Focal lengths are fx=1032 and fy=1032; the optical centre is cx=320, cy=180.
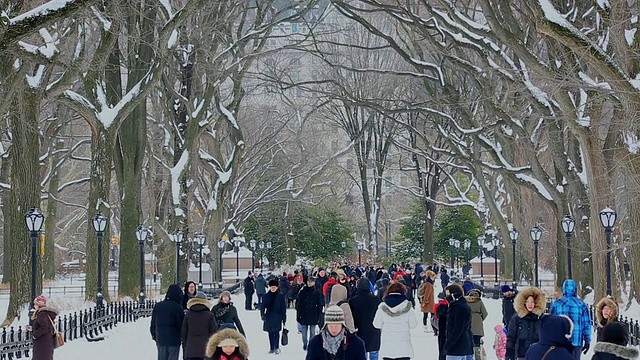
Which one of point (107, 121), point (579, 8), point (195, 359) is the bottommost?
point (195, 359)

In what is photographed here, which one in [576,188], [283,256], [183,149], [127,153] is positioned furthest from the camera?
[283,256]

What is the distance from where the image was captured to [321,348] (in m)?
8.89

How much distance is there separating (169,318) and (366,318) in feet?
9.14

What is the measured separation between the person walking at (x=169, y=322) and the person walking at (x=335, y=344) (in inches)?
231

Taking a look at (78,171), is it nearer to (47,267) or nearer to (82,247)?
(82,247)

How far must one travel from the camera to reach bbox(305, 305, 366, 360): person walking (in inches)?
349

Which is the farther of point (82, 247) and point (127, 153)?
point (82, 247)

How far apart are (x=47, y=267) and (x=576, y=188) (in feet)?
115

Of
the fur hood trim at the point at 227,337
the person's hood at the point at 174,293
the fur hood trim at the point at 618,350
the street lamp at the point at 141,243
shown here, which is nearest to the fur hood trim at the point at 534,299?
the fur hood trim at the point at 618,350

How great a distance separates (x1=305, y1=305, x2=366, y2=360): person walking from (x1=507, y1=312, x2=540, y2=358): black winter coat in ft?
12.4

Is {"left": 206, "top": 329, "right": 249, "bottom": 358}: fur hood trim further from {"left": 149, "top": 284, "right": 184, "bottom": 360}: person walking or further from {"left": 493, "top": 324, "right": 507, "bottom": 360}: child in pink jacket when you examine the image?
{"left": 493, "top": 324, "right": 507, "bottom": 360}: child in pink jacket

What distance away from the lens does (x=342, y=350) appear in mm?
8961

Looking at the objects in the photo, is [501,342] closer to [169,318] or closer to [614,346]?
[169,318]

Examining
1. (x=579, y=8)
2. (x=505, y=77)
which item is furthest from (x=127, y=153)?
(x=579, y=8)
